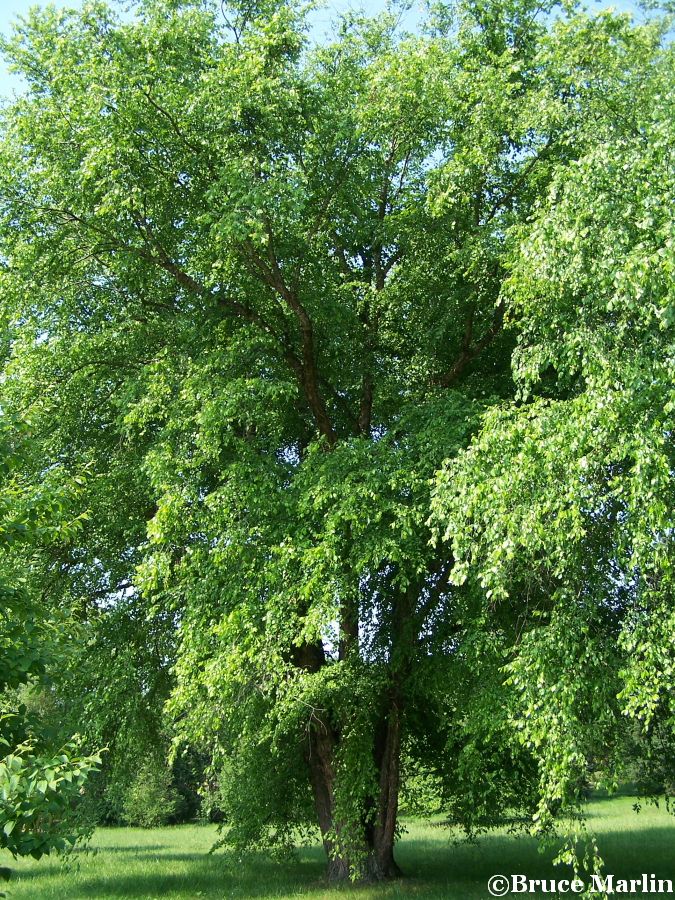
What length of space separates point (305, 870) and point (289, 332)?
1279cm

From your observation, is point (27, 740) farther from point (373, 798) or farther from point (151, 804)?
point (151, 804)

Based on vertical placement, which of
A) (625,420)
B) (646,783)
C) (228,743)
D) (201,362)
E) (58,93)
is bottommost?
(646,783)

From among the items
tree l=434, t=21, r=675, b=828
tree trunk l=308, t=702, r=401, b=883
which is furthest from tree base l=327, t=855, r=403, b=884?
tree l=434, t=21, r=675, b=828

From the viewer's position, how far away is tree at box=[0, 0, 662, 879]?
12.0 m

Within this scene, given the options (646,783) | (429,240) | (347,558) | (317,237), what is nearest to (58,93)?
(317,237)

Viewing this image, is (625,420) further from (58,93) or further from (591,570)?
(58,93)

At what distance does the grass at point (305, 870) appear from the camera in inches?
602

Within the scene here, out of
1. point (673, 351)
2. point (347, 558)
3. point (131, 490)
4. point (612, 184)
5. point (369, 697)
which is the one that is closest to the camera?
point (673, 351)

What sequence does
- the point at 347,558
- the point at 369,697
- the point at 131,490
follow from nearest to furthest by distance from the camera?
the point at 347,558
the point at 369,697
the point at 131,490

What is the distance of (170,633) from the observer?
48.5 ft

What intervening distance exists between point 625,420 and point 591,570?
2264 mm

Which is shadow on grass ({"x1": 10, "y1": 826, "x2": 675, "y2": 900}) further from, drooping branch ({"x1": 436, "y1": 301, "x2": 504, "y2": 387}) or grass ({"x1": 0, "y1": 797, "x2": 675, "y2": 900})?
drooping branch ({"x1": 436, "y1": 301, "x2": 504, "y2": 387})

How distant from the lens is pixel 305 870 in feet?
65.1

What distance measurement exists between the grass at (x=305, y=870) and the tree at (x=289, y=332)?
1196 mm
